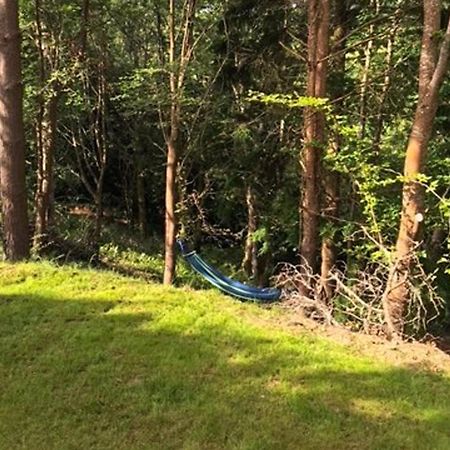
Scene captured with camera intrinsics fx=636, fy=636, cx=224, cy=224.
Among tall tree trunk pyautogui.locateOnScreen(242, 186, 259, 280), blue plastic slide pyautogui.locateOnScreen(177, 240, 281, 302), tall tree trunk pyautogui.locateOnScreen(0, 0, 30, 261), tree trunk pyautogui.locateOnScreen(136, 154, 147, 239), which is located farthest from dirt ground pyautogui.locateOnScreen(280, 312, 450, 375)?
tree trunk pyautogui.locateOnScreen(136, 154, 147, 239)

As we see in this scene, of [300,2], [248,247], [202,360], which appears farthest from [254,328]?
[248,247]

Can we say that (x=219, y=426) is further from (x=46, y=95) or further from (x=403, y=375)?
(x=46, y=95)

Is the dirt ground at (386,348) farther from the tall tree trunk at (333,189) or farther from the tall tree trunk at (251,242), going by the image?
the tall tree trunk at (251,242)

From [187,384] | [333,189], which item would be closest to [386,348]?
[187,384]

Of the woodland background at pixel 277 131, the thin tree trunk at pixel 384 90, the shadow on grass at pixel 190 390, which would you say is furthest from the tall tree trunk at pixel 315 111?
the shadow on grass at pixel 190 390

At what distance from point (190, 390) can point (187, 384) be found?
0.08 meters

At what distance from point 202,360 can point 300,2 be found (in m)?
5.60

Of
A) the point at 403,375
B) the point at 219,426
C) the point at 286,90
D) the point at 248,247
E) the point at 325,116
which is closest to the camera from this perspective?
the point at 219,426

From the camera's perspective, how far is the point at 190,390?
155 inches

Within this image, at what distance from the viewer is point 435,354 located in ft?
16.1

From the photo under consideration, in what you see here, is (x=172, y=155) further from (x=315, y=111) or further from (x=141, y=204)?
(x=141, y=204)

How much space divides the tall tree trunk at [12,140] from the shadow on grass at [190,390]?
230 cm

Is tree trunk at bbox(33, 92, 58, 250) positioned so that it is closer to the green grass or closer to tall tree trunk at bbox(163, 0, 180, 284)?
tall tree trunk at bbox(163, 0, 180, 284)

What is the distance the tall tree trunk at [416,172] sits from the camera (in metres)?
5.25
